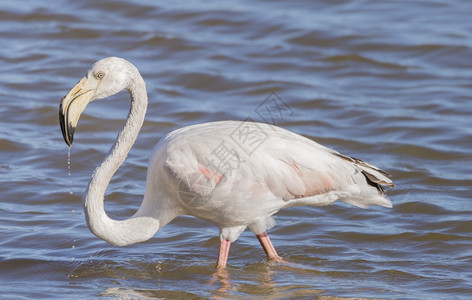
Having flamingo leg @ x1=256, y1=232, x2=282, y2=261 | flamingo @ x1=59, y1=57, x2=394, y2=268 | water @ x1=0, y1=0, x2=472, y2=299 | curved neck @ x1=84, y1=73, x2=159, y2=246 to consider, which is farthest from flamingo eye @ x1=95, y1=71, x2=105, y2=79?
flamingo leg @ x1=256, y1=232, x2=282, y2=261

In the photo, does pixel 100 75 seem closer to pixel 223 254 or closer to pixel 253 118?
pixel 223 254

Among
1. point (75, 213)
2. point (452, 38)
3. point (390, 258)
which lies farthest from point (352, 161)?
point (452, 38)

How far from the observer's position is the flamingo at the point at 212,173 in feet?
22.1

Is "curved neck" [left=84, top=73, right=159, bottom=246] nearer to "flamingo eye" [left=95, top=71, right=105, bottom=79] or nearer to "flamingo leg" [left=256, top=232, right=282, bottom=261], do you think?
"flamingo eye" [left=95, top=71, right=105, bottom=79]

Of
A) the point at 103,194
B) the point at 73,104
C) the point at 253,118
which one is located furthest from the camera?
the point at 253,118

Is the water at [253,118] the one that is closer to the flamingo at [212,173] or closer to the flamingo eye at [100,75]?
the flamingo at [212,173]

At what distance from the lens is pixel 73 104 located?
262 inches

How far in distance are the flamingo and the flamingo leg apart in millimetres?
120

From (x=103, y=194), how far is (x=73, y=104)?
77cm

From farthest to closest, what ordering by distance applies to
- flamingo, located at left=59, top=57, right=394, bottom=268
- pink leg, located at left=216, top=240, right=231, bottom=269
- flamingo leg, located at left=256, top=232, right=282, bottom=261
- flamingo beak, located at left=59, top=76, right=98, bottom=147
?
flamingo leg, located at left=256, top=232, right=282, bottom=261 < pink leg, located at left=216, top=240, right=231, bottom=269 < flamingo, located at left=59, top=57, right=394, bottom=268 < flamingo beak, located at left=59, top=76, right=98, bottom=147

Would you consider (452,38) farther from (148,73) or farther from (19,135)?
(19,135)

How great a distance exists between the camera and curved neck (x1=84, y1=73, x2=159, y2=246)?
670 centimetres

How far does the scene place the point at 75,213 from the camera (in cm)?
883

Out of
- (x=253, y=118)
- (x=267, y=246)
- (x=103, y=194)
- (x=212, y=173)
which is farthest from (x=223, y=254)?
(x=253, y=118)
